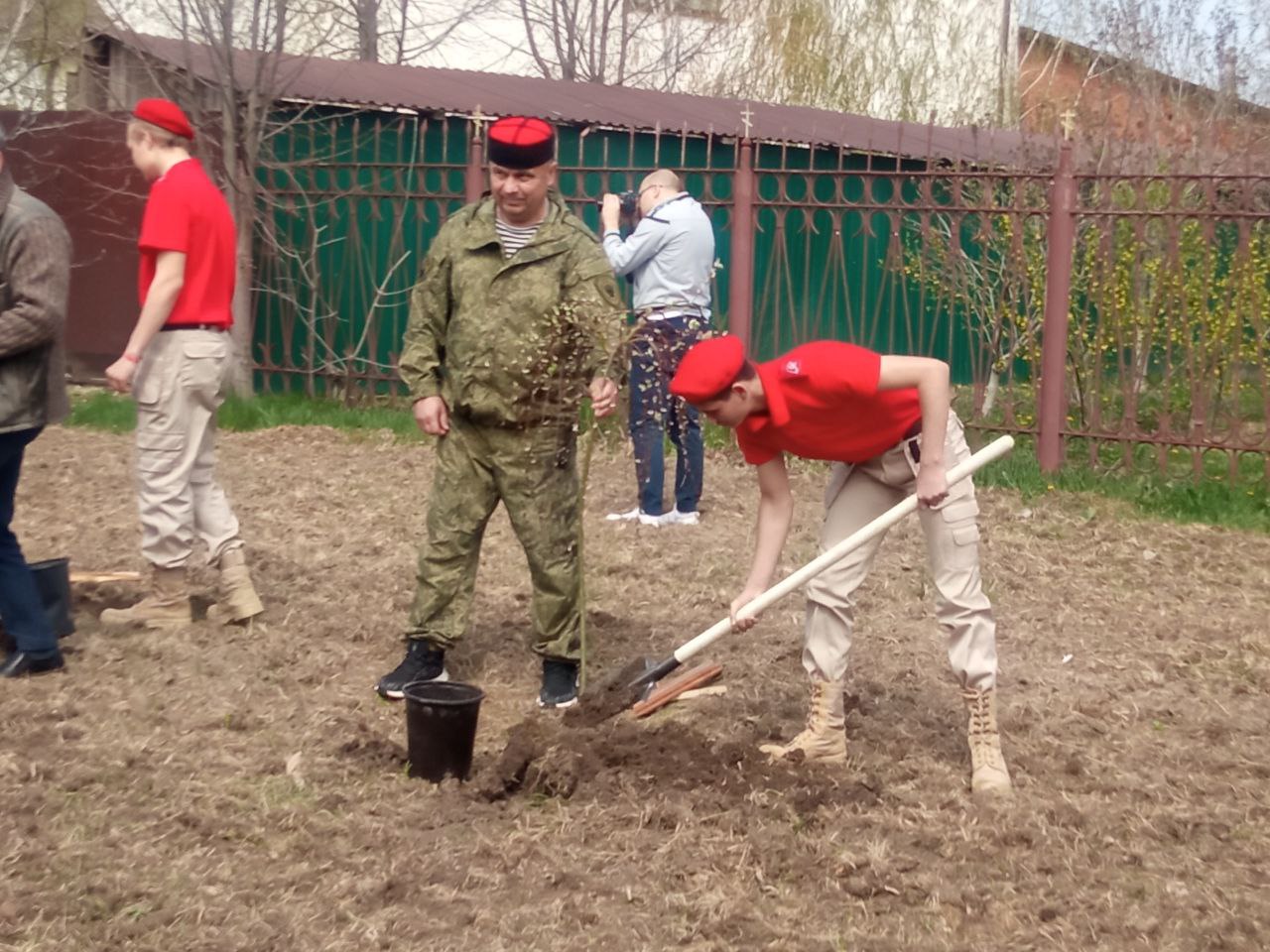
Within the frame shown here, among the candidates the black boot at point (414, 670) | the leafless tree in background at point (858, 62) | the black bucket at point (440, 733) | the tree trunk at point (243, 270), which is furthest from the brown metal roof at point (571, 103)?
the black bucket at point (440, 733)

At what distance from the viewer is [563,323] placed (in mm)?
4930

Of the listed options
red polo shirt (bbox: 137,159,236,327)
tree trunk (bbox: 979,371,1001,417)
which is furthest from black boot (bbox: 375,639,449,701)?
tree trunk (bbox: 979,371,1001,417)

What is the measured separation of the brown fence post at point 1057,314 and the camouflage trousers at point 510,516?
17.6 ft

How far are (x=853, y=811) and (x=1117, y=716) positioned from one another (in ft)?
4.85

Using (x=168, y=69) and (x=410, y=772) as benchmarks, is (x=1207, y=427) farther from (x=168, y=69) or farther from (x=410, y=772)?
(x=168, y=69)

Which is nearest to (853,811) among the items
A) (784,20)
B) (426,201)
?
(426,201)

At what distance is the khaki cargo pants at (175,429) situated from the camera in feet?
18.7

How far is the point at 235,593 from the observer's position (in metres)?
6.04

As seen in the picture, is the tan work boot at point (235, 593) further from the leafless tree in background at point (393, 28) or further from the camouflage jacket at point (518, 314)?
the leafless tree in background at point (393, 28)

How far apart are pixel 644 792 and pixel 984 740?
0.98 meters

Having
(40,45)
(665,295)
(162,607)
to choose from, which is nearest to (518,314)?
(162,607)

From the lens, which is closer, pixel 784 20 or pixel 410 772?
pixel 410 772

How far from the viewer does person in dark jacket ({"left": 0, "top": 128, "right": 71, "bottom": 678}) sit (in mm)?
5059

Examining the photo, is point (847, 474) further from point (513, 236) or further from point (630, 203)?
point (630, 203)
